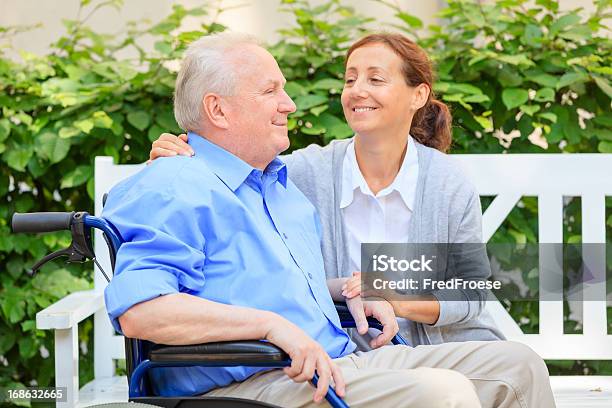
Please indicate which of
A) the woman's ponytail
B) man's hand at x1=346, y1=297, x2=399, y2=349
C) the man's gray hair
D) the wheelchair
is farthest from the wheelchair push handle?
the woman's ponytail

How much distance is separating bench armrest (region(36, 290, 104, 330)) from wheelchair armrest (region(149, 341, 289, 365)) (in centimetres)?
69

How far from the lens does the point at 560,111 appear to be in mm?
3393

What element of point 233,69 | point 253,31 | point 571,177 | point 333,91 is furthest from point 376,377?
point 253,31

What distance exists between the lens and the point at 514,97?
10.9 feet

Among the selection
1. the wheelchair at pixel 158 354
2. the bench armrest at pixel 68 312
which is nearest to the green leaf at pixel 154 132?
the bench armrest at pixel 68 312

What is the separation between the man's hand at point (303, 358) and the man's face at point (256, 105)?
0.47m

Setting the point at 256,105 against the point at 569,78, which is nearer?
the point at 256,105

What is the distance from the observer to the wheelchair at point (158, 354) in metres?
1.84

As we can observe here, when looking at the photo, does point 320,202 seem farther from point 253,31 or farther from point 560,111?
point 253,31

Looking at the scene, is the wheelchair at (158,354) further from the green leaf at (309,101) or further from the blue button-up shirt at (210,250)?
the green leaf at (309,101)

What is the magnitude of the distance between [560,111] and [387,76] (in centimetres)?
103

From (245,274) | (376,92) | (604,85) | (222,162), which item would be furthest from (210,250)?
(604,85)

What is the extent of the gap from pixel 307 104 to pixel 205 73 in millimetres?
1164

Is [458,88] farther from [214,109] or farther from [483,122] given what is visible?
[214,109]
